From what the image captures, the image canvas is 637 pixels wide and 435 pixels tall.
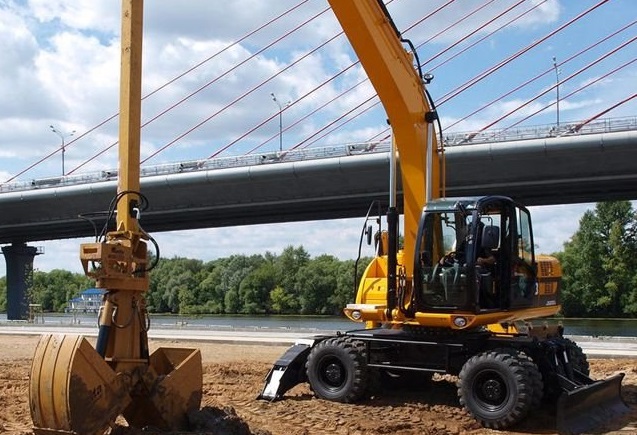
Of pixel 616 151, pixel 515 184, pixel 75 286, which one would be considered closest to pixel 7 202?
pixel 515 184

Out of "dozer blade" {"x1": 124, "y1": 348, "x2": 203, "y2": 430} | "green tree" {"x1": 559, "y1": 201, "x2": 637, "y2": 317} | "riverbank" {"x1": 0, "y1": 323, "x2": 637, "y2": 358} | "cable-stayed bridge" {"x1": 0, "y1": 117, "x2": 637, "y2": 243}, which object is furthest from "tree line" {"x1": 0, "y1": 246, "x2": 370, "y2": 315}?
"dozer blade" {"x1": 124, "y1": 348, "x2": 203, "y2": 430}

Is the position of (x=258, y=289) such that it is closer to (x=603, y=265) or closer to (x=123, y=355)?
(x=603, y=265)

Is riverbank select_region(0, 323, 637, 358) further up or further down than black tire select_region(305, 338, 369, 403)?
further down

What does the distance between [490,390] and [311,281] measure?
213ft

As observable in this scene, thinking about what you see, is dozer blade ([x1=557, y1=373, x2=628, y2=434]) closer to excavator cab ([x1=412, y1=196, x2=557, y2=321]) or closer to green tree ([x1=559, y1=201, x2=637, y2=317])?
excavator cab ([x1=412, y1=196, x2=557, y2=321])

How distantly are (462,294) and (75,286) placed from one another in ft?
351

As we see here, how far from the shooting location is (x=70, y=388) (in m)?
7.18

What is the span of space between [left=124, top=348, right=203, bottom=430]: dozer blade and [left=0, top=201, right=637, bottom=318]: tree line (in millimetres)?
34239

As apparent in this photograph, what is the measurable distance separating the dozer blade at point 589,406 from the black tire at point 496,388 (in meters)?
0.45

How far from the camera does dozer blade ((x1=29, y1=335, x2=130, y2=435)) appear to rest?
7219 millimetres

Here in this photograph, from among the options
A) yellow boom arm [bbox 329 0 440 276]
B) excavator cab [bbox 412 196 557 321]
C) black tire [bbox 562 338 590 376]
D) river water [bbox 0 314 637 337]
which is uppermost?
yellow boom arm [bbox 329 0 440 276]

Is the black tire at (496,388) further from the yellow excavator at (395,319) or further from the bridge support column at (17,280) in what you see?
the bridge support column at (17,280)

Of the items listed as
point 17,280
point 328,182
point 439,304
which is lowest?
point 439,304

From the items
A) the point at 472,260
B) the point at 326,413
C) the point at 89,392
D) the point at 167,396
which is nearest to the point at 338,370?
the point at 326,413
